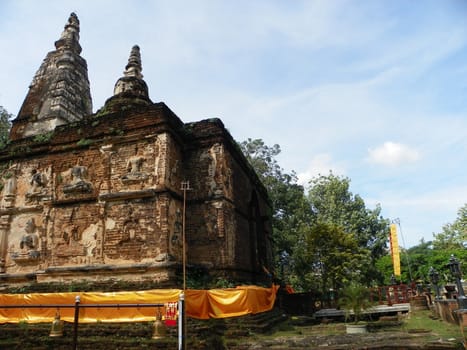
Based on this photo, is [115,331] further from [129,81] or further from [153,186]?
[129,81]

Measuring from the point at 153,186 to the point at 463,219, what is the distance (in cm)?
3496

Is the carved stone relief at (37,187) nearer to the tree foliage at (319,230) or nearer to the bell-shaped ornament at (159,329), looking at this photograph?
the bell-shaped ornament at (159,329)

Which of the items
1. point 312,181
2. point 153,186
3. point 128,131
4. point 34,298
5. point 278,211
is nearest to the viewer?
point 34,298

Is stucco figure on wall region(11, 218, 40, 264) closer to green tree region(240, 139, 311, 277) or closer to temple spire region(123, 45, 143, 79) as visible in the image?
temple spire region(123, 45, 143, 79)

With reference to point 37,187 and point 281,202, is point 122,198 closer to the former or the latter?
point 37,187

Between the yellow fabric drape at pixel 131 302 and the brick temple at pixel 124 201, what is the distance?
0.99 m

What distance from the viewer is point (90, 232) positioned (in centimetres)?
957

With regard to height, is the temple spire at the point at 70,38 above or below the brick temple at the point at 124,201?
above

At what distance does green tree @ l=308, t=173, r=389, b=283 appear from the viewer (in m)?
29.7

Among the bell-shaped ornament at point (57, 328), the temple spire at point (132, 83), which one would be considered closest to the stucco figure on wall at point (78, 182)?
the temple spire at point (132, 83)

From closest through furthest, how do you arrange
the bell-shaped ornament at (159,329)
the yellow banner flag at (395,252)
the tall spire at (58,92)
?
the bell-shaped ornament at (159,329) → the tall spire at (58,92) → the yellow banner flag at (395,252)

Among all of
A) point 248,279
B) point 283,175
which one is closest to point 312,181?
point 283,175

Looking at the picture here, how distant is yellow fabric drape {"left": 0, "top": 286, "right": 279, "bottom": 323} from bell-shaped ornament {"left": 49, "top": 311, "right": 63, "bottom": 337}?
0.36 m

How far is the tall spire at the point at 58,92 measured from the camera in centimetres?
1355
